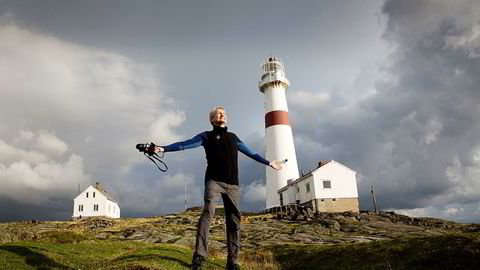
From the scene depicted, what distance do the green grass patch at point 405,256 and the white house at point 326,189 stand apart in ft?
134

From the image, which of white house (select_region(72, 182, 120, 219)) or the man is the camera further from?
white house (select_region(72, 182, 120, 219))

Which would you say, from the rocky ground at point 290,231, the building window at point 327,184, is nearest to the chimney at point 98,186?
the rocky ground at point 290,231

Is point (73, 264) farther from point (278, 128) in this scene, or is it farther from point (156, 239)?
point (278, 128)

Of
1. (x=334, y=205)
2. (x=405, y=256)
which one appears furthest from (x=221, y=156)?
(x=334, y=205)

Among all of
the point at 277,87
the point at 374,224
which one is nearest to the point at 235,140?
the point at 374,224

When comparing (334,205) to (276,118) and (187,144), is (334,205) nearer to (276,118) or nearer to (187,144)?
(276,118)

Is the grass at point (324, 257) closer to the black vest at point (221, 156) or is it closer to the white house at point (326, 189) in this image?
the black vest at point (221, 156)

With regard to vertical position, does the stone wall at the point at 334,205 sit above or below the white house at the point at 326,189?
below

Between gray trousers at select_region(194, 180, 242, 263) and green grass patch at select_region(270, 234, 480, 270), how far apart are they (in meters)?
5.93

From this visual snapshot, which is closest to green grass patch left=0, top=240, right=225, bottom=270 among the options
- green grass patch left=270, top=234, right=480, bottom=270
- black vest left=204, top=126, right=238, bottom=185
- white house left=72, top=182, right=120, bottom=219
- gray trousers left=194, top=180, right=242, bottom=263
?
gray trousers left=194, top=180, right=242, bottom=263

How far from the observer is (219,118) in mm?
9141

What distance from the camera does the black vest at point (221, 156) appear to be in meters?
8.83

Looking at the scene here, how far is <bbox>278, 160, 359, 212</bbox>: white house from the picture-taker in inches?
2333

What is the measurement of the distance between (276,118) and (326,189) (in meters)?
13.2
